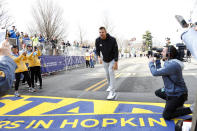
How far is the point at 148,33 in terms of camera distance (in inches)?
3351

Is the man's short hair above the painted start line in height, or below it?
above

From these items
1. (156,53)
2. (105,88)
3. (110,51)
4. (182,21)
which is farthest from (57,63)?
(182,21)

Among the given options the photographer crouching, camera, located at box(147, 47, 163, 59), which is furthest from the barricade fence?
the photographer crouching

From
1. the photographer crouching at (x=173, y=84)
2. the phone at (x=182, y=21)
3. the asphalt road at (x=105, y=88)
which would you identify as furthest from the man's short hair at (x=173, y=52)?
the asphalt road at (x=105, y=88)

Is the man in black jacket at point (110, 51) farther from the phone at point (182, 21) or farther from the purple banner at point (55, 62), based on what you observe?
the purple banner at point (55, 62)

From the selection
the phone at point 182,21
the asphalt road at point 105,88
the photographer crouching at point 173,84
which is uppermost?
the phone at point 182,21

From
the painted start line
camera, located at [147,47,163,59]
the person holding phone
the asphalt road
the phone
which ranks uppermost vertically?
the phone

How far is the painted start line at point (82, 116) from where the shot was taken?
3.24 meters

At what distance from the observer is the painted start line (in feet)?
10.6

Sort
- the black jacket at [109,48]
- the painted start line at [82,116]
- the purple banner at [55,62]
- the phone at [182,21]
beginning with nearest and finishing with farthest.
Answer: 1. the phone at [182,21]
2. the painted start line at [82,116]
3. the black jacket at [109,48]
4. the purple banner at [55,62]

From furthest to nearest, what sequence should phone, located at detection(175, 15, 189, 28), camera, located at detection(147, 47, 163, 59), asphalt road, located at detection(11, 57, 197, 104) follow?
asphalt road, located at detection(11, 57, 197, 104), camera, located at detection(147, 47, 163, 59), phone, located at detection(175, 15, 189, 28)

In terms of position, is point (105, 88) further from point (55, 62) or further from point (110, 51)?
point (55, 62)

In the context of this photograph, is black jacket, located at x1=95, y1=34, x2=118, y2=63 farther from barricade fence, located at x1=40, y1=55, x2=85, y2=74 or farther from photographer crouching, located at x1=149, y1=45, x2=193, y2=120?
barricade fence, located at x1=40, y1=55, x2=85, y2=74

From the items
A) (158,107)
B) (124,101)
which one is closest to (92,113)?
(124,101)
